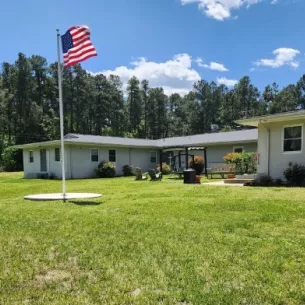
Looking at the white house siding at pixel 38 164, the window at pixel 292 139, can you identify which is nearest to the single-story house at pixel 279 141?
the window at pixel 292 139

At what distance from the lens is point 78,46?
8938 millimetres

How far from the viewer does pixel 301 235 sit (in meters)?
4.73

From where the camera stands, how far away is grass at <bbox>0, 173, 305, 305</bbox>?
9.61 ft

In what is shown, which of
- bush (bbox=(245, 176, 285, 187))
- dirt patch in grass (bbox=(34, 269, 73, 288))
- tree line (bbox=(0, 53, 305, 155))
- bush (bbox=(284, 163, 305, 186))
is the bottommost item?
dirt patch in grass (bbox=(34, 269, 73, 288))

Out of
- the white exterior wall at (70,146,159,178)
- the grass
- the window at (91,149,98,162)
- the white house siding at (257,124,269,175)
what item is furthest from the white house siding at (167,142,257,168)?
the grass

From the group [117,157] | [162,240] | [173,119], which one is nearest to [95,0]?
[162,240]

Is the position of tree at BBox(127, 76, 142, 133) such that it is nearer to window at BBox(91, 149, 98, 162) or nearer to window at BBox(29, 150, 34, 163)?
window at BBox(29, 150, 34, 163)

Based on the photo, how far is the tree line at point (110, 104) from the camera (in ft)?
158

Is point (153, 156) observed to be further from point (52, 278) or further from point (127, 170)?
point (52, 278)

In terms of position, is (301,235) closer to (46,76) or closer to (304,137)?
(304,137)

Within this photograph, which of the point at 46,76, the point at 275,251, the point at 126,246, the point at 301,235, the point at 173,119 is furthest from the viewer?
the point at 173,119

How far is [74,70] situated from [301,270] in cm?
5511

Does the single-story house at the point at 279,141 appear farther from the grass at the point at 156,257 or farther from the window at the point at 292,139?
the grass at the point at 156,257

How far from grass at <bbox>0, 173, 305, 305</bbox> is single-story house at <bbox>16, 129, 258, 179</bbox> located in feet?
50.5
